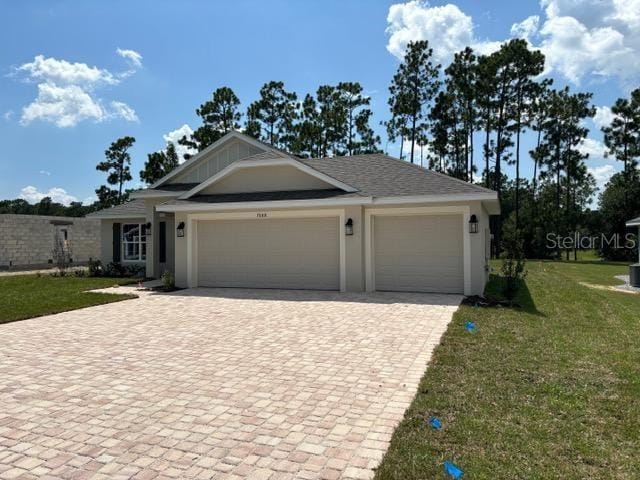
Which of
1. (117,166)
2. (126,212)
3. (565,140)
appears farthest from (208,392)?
(565,140)

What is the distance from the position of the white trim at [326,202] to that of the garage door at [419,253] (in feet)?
2.24

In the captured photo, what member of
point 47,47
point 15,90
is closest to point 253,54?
point 47,47

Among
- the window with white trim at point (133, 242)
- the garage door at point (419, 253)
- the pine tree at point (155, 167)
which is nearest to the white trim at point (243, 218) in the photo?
the garage door at point (419, 253)

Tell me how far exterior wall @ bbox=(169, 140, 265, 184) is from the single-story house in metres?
3.05

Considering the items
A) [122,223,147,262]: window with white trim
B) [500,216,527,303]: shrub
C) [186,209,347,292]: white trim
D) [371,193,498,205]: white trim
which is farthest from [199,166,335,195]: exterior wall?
[122,223,147,262]: window with white trim

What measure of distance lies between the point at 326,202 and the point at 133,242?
1169 centimetres

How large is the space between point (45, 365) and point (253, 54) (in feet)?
46.2

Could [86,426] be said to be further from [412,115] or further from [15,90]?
[412,115]

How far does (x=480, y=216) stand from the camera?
11906mm

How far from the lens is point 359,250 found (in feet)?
41.2

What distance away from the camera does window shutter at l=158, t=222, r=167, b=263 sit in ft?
58.8

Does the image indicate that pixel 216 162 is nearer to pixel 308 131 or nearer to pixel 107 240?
pixel 107 240

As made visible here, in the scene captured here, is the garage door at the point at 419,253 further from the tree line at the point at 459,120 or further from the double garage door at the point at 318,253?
the tree line at the point at 459,120

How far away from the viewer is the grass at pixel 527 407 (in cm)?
326
